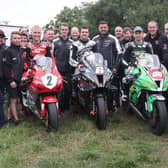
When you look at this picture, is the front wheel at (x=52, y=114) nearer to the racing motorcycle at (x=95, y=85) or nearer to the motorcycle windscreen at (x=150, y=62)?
the racing motorcycle at (x=95, y=85)

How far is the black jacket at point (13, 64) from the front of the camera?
569 centimetres

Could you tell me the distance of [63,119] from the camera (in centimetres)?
618

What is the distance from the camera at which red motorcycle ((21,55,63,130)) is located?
4949mm

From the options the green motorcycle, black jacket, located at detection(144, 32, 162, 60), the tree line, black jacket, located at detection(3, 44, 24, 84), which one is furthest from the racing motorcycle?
the tree line

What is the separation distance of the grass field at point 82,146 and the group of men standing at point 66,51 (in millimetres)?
757

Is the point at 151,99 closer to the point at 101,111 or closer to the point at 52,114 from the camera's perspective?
the point at 101,111

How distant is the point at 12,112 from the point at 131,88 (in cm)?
254

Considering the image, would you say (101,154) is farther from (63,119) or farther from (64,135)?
(63,119)

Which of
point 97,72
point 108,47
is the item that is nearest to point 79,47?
point 108,47

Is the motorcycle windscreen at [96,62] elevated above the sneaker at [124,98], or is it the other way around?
the motorcycle windscreen at [96,62]

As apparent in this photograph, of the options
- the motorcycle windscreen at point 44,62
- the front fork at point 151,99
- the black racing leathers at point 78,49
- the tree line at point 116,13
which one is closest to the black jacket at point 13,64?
the motorcycle windscreen at point 44,62

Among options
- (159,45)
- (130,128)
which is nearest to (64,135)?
(130,128)

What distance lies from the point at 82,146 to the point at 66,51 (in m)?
2.79

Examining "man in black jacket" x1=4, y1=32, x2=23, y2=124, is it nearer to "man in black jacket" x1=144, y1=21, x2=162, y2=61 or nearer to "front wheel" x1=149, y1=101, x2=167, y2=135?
"front wheel" x1=149, y1=101, x2=167, y2=135
